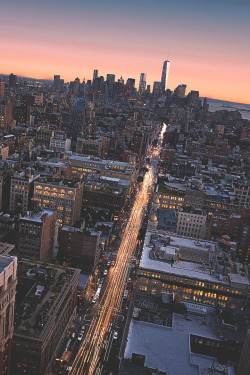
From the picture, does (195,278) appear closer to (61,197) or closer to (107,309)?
(107,309)

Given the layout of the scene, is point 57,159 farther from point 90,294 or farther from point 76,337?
point 76,337

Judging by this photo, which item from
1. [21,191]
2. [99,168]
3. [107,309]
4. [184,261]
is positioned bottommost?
[107,309]

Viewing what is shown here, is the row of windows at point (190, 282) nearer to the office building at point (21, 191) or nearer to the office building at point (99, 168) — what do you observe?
the office building at point (21, 191)

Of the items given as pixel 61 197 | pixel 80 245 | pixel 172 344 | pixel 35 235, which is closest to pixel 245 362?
pixel 172 344

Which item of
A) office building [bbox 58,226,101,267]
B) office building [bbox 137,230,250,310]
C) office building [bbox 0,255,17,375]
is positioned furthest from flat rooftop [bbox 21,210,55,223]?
office building [bbox 0,255,17,375]

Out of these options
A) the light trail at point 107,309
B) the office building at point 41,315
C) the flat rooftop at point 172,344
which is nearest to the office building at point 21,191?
the light trail at point 107,309
